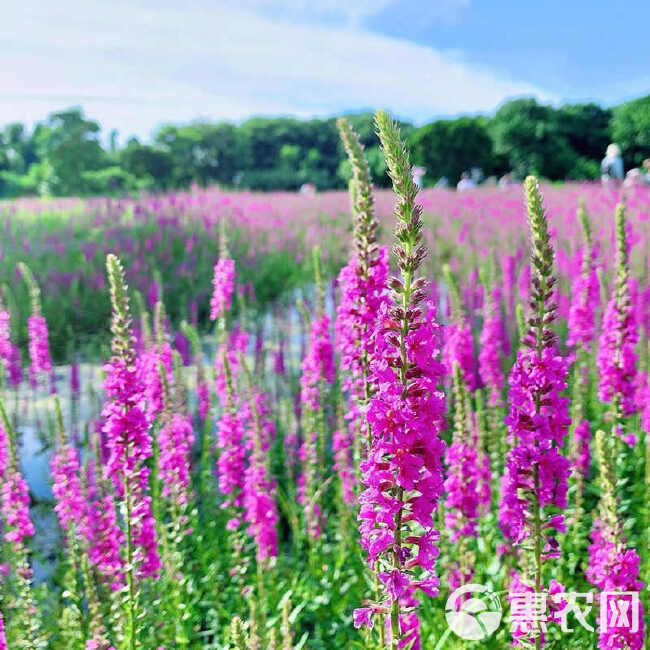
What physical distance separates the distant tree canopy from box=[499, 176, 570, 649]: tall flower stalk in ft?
138

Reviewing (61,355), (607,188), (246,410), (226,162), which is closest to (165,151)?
(226,162)

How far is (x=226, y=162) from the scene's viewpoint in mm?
Result: 68875

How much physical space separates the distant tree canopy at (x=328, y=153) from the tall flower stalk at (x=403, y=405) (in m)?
42.2

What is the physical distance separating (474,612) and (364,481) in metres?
1.80

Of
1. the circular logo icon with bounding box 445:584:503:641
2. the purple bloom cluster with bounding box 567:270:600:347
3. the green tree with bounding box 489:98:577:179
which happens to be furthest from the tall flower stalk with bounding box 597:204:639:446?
the green tree with bounding box 489:98:577:179

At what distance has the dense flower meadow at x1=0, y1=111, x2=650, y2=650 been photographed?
171 cm

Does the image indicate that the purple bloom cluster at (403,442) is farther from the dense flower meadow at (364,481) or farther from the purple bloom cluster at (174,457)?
the purple bloom cluster at (174,457)

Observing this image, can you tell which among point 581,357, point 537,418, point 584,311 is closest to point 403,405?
point 537,418

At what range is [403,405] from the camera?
1630 mm

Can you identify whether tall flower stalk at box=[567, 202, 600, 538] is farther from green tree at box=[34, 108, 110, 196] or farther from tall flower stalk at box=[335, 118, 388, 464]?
green tree at box=[34, 108, 110, 196]

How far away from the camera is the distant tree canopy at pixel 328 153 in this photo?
4581 centimetres

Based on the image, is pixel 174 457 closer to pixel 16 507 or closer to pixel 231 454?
pixel 231 454

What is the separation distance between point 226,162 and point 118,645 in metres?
68.7

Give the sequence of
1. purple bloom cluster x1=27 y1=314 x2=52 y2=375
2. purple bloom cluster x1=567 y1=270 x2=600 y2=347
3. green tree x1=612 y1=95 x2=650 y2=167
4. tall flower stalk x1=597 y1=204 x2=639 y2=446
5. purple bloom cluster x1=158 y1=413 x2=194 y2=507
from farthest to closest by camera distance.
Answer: green tree x1=612 y1=95 x2=650 y2=167, purple bloom cluster x1=27 y1=314 x2=52 y2=375, purple bloom cluster x1=567 y1=270 x2=600 y2=347, tall flower stalk x1=597 y1=204 x2=639 y2=446, purple bloom cluster x1=158 y1=413 x2=194 y2=507
